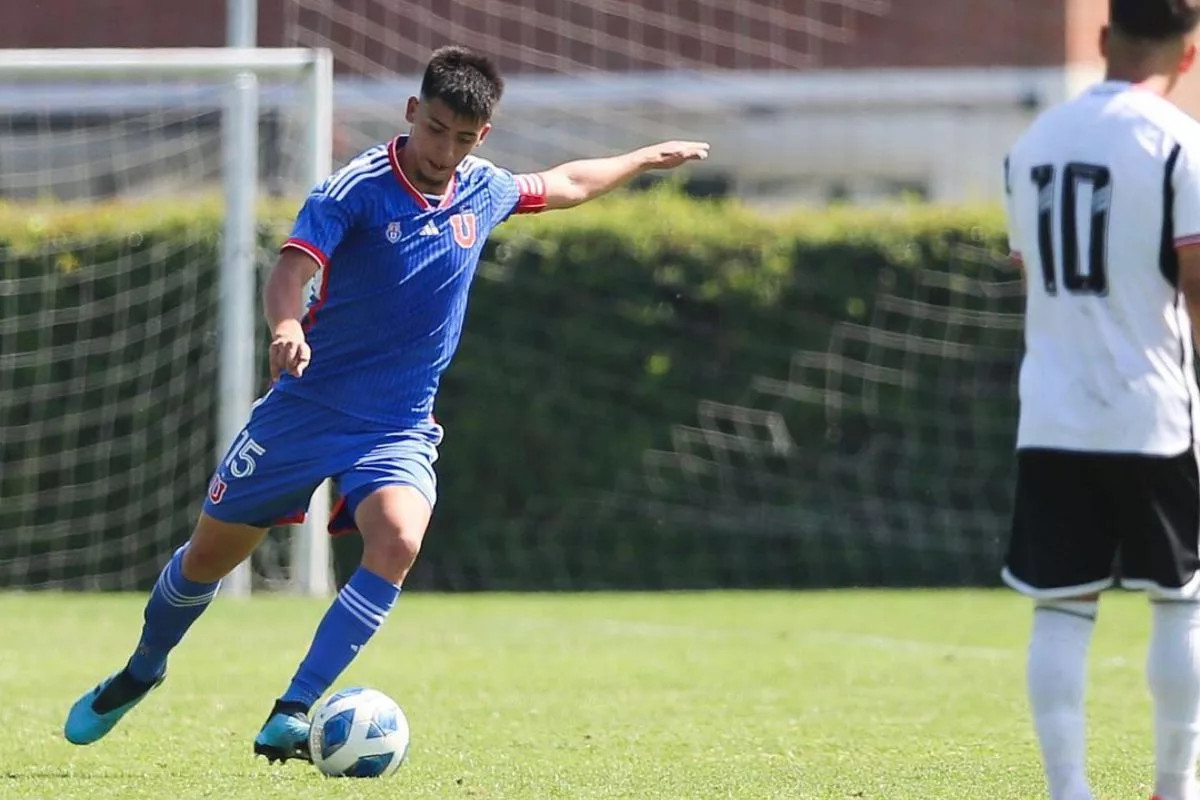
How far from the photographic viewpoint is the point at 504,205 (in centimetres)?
645

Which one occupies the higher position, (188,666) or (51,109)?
(51,109)

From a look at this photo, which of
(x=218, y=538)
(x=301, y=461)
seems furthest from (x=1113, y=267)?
(x=218, y=538)

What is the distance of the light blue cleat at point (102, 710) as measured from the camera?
20.3ft

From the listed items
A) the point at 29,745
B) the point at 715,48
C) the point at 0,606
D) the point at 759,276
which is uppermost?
the point at 715,48

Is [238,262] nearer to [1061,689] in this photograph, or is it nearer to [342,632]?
[342,632]

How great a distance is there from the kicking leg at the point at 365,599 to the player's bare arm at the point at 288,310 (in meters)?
0.49

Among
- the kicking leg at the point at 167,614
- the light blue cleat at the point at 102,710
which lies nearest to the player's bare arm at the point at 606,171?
the kicking leg at the point at 167,614

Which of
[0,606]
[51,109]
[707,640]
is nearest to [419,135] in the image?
[707,640]

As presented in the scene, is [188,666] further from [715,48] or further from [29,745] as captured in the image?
[715,48]

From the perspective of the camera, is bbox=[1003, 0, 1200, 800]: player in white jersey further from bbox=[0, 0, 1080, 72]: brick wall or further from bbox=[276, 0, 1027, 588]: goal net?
bbox=[0, 0, 1080, 72]: brick wall

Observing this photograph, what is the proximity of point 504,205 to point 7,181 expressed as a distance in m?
14.4

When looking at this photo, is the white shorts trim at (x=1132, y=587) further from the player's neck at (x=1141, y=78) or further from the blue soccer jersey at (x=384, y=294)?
the blue soccer jersey at (x=384, y=294)

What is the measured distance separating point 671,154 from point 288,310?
167 cm

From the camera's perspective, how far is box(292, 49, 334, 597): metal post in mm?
12758
